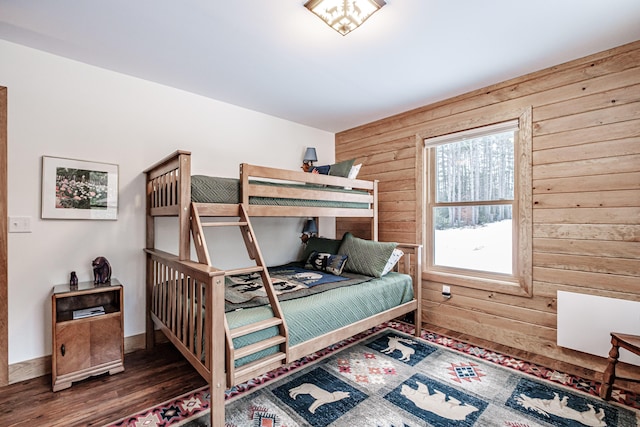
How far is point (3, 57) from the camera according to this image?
2.09 m


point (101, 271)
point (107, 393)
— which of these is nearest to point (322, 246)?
point (101, 271)

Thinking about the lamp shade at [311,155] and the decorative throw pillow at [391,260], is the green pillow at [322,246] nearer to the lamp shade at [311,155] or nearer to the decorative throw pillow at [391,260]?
the decorative throw pillow at [391,260]

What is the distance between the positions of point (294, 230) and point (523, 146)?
2.58 metres

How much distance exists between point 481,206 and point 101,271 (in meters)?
3.41

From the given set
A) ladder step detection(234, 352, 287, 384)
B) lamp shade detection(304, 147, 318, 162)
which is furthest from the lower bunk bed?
lamp shade detection(304, 147, 318, 162)

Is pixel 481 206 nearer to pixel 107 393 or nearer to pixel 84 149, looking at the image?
pixel 107 393

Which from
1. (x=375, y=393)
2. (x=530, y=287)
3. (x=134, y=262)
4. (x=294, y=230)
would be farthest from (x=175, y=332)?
(x=530, y=287)

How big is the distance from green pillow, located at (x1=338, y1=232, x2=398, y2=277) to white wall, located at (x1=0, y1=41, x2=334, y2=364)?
1.21 meters

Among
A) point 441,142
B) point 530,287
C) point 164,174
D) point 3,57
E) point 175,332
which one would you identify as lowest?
point 175,332

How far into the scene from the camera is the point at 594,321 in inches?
85.9

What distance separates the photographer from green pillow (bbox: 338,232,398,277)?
2.92 m

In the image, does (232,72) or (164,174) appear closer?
(164,174)

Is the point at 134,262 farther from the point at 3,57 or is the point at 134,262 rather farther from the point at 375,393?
the point at 375,393

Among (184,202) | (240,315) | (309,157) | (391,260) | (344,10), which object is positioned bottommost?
(240,315)
